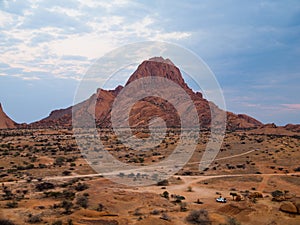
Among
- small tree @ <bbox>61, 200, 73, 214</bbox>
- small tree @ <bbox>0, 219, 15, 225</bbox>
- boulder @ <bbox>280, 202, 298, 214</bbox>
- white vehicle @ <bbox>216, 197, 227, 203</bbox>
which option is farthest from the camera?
white vehicle @ <bbox>216, 197, 227, 203</bbox>

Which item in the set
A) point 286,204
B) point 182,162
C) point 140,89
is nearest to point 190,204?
point 286,204

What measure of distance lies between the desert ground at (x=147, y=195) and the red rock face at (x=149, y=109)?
7504 cm

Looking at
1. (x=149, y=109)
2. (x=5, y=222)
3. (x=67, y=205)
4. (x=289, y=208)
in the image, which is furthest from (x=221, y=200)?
(x=149, y=109)

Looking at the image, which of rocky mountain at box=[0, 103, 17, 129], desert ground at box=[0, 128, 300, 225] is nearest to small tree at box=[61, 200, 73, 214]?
desert ground at box=[0, 128, 300, 225]

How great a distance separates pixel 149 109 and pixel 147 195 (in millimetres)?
101114

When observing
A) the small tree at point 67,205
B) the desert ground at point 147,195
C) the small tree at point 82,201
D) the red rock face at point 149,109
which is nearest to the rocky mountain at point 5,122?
the red rock face at point 149,109

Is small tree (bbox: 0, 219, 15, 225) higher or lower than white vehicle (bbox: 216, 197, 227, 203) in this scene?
higher

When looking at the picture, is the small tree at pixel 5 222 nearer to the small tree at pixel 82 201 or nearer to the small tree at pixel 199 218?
the small tree at pixel 82 201

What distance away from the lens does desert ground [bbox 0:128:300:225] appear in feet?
58.0

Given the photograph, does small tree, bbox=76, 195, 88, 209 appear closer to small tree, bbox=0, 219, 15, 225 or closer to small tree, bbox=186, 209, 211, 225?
small tree, bbox=0, 219, 15, 225

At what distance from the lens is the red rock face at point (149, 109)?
400 feet

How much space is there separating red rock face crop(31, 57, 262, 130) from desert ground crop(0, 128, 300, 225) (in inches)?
2954

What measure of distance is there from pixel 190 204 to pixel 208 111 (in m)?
113

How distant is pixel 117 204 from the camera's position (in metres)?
20.6
